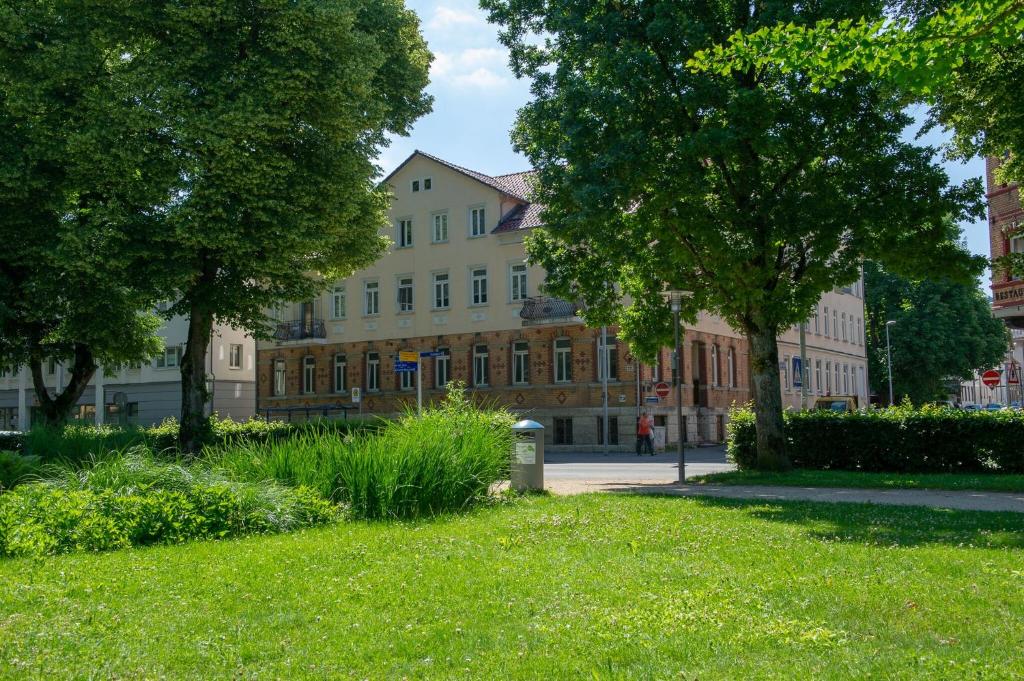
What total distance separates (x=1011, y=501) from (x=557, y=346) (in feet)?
92.3

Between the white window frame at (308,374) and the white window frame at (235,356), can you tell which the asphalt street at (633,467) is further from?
the white window frame at (235,356)

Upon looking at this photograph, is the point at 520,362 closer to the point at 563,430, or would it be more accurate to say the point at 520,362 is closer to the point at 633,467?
the point at 563,430

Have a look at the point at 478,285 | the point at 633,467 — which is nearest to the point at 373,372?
the point at 478,285

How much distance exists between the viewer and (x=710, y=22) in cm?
1811

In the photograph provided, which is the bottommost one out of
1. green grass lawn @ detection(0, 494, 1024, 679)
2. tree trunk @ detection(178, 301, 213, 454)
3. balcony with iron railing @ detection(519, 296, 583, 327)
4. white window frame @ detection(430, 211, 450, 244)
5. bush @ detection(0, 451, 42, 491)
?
green grass lawn @ detection(0, 494, 1024, 679)

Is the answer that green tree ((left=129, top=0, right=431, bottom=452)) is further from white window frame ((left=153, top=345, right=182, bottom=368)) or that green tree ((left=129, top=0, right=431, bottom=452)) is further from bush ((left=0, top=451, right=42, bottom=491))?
white window frame ((left=153, top=345, right=182, bottom=368))

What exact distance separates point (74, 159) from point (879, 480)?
1817 centimetres

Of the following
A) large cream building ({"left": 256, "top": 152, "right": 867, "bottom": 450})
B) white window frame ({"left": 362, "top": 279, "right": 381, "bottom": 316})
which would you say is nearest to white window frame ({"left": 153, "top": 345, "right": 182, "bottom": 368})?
large cream building ({"left": 256, "top": 152, "right": 867, "bottom": 450})

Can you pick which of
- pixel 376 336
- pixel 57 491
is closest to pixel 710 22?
pixel 57 491

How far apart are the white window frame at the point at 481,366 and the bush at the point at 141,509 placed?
31731mm

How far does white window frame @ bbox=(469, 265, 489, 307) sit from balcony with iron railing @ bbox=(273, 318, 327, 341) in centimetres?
912

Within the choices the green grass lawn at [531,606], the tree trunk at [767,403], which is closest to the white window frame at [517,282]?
the tree trunk at [767,403]

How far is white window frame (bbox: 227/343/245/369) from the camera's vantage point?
5528cm

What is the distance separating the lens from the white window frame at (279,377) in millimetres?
49844
